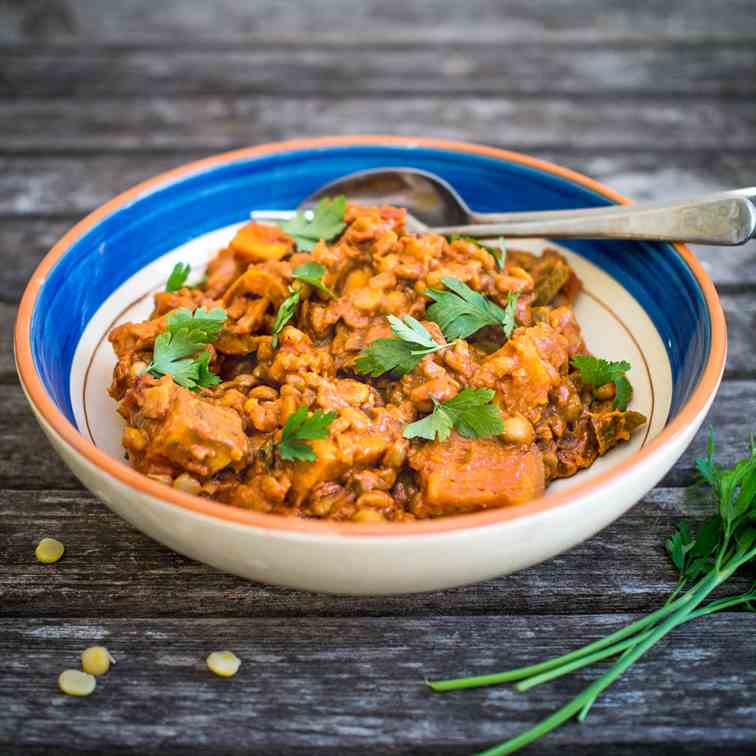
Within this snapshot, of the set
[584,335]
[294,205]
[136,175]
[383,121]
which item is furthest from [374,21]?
[584,335]

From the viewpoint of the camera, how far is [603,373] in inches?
105

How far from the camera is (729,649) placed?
7.58ft

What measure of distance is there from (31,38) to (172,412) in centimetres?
473

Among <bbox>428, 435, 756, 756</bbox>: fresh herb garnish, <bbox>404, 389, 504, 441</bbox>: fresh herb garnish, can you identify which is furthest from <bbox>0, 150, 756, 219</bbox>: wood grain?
<bbox>404, 389, 504, 441</bbox>: fresh herb garnish

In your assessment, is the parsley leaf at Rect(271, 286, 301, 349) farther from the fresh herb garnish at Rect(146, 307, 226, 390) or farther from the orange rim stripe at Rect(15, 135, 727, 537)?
the orange rim stripe at Rect(15, 135, 727, 537)

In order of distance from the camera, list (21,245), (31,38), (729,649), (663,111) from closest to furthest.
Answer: (729,649), (21,245), (663,111), (31,38)

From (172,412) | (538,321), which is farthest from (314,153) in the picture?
(172,412)

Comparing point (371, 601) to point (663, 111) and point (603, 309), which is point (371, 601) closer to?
point (603, 309)

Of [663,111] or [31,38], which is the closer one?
[663,111]

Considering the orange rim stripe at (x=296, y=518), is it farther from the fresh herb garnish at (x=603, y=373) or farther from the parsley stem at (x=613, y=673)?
the parsley stem at (x=613, y=673)

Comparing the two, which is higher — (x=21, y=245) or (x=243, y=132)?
(x=243, y=132)

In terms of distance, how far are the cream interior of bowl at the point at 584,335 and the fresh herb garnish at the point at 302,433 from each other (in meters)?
0.61

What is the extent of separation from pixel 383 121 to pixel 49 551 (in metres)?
3.18

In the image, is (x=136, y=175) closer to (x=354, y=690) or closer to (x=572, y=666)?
(x=354, y=690)
